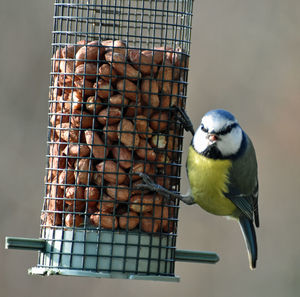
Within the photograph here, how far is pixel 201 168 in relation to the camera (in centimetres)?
494

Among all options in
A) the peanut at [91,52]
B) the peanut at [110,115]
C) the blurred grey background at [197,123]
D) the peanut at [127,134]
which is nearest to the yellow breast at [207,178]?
the peanut at [127,134]

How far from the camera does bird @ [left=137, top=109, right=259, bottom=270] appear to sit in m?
4.77

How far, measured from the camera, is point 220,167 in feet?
16.3

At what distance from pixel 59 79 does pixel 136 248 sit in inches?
43.4

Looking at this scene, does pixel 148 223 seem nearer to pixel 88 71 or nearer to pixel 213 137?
pixel 213 137

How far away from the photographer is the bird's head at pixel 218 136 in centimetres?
473

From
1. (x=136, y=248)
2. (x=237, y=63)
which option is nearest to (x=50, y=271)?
(x=136, y=248)

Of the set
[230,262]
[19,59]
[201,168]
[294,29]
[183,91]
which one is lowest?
[230,262]

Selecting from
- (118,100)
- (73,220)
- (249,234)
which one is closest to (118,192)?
(73,220)

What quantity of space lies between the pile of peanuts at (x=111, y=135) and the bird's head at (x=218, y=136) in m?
0.20

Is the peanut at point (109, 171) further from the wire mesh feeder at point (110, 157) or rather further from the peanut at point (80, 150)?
the peanut at point (80, 150)

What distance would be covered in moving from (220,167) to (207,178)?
104 mm

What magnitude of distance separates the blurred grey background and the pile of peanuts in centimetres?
291

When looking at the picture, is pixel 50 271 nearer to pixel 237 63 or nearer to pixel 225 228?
pixel 225 228
